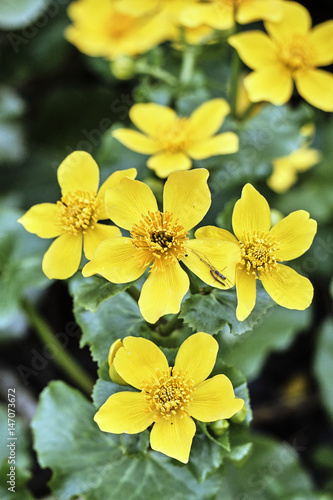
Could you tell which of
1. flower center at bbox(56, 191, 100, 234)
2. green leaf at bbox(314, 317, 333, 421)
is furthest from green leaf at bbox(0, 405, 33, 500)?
green leaf at bbox(314, 317, 333, 421)

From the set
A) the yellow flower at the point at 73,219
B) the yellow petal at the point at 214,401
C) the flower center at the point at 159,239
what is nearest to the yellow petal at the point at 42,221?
the yellow flower at the point at 73,219

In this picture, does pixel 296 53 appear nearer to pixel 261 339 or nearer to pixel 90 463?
pixel 261 339

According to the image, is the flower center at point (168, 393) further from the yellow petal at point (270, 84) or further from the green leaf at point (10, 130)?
the green leaf at point (10, 130)

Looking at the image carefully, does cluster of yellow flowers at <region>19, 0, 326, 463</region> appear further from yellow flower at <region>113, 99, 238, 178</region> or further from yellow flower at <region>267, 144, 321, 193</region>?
yellow flower at <region>267, 144, 321, 193</region>

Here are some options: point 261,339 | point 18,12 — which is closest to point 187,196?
point 261,339

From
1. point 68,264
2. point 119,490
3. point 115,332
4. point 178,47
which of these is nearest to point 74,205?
point 68,264

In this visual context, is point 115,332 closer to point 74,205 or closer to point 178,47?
point 74,205
